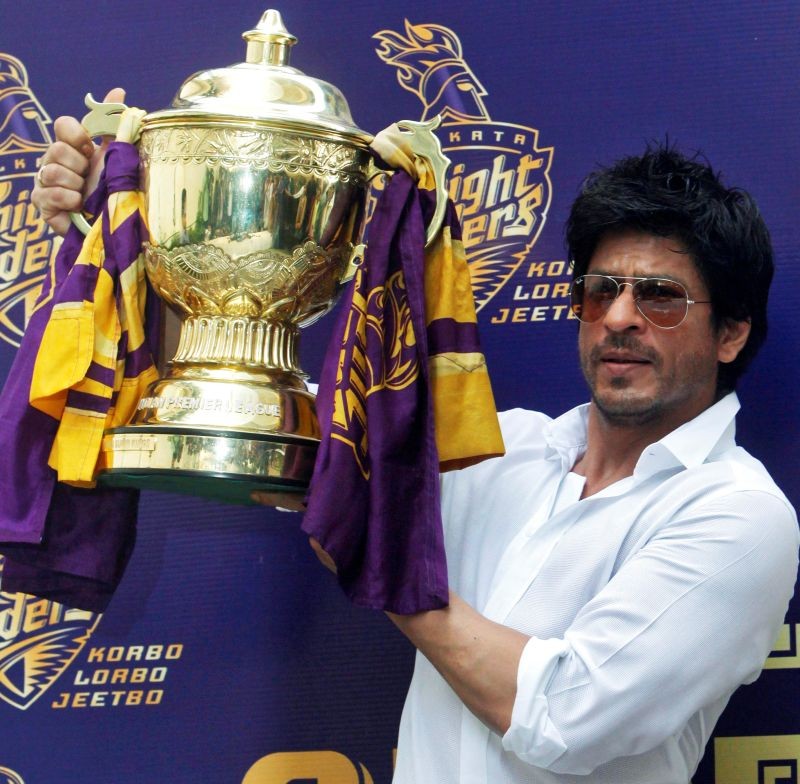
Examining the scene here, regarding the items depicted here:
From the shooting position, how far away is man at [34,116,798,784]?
5.46ft

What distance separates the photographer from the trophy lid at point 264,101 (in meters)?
1.67

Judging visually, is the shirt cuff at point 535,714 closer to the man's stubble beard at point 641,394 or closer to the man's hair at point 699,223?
the man's stubble beard at point 641,394

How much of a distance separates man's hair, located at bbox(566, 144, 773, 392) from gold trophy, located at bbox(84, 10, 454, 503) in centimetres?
32

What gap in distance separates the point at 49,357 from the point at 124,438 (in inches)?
5.1

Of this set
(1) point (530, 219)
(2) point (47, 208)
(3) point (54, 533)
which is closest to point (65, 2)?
(2) point (47, 208)

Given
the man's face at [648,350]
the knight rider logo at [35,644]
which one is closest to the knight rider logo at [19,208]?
the knight rider logo at [35,644]

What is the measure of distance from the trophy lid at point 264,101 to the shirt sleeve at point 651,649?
2.00 ft

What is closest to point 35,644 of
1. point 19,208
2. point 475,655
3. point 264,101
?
point 19,208

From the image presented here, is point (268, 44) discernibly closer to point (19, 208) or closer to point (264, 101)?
point (264, 101)

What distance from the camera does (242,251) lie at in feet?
5.53

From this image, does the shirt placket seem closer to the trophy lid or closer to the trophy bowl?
the trophy bowl

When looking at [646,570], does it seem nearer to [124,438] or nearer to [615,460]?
[615,460]

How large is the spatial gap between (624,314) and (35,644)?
3.61 feet

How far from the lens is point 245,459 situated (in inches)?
65.7
